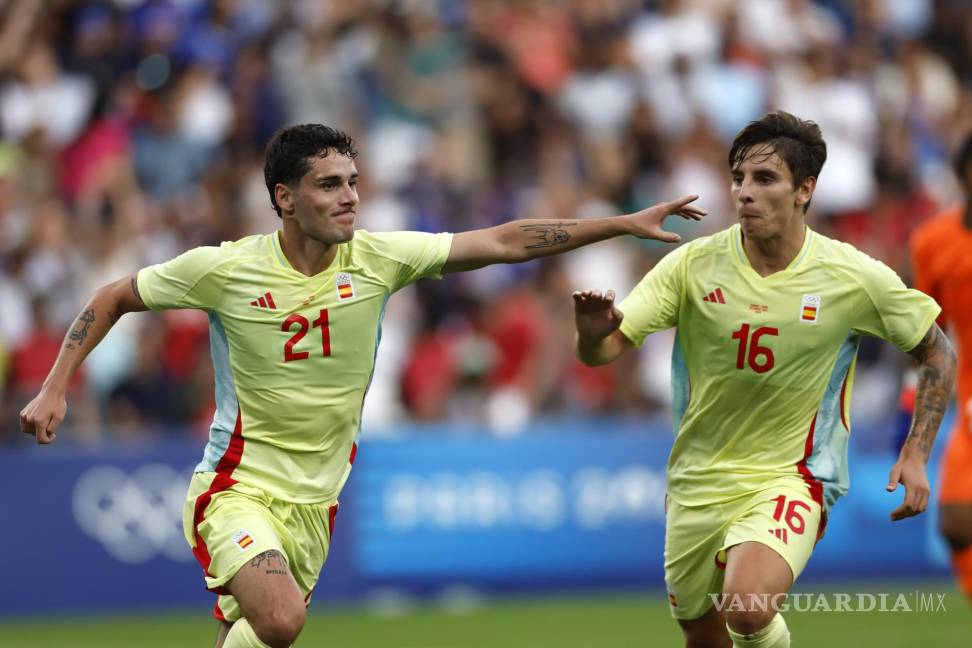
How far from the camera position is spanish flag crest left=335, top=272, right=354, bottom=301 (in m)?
8.87

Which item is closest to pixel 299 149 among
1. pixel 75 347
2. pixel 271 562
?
pixel 75 347

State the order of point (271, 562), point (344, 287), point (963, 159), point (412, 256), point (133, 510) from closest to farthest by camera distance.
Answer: point (271, 562)
point (344, 287)
point (412, 256)
point (963, 159)
point (133, 510)

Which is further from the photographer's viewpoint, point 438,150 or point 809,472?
point 438,150

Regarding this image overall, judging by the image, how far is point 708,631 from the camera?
9055 mm

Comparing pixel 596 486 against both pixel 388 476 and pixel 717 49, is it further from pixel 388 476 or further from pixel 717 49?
pixel 717 49

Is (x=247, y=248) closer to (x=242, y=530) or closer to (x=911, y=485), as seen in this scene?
(x=242, y=530)

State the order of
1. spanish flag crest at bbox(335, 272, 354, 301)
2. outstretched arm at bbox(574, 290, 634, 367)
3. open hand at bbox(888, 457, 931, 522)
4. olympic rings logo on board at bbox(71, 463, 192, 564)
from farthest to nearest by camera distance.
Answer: olympic rings logo on board at bbox(71, 463, 192, 564) → spanish flag crest at bbox(335, 272, 354, 301) → outstretched arm at bbox(574, 290, 634, 367) → open hand at bbox(888, 457, 931, 522)

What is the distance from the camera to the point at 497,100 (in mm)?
19281

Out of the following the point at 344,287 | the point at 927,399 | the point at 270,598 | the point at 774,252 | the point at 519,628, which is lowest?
the point at 519,628

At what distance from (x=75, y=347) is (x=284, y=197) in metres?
1.28

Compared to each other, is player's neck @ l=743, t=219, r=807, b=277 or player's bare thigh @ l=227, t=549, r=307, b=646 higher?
player's neck @ l=743, t=219, r=807, b=277

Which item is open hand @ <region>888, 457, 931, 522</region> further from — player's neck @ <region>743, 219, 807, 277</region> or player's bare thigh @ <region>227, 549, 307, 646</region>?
player's bare thigh @ <region>227, 549, 307, 646</region>

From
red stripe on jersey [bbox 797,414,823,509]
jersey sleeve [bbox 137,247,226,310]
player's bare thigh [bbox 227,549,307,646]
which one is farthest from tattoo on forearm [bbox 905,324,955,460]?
jersey sleeve [bbox 137,247,226,310]

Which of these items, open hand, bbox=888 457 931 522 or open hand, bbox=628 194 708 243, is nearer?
open hand, bbox=888 457 931 522
